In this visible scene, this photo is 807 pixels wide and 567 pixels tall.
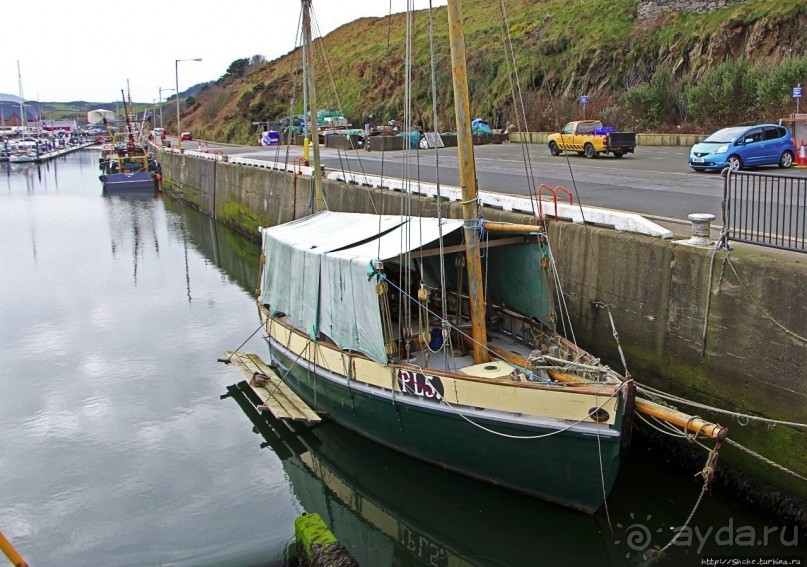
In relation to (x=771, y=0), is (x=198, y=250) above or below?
below

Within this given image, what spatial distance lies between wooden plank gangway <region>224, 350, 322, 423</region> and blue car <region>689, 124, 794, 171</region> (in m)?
15.0

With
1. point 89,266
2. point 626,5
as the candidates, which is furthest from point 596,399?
point 626,5

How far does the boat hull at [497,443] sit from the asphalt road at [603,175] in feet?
12.4

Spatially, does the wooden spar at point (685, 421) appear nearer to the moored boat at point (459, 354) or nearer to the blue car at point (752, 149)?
the moored boat at point (459, 354)

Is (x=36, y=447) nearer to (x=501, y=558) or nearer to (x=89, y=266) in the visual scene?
(x=501, y=558)

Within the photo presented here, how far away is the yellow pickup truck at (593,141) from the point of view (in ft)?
99.2

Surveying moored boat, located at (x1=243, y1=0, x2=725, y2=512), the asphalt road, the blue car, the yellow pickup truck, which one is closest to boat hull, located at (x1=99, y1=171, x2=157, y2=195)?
the asphalt road

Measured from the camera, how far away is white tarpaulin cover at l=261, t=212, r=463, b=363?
12.2 m

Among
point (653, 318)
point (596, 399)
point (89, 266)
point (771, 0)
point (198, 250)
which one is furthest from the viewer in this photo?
point (771, 0)

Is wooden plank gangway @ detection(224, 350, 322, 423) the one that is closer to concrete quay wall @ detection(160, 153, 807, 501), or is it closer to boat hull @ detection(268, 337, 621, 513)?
boat hull @ detection(268, 337, 621, 513)

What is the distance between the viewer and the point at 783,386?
33.5 ft

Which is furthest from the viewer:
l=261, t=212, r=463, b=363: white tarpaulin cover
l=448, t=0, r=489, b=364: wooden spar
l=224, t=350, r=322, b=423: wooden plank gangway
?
l=224, t=350, r=322, b=423: wooden plank gangway

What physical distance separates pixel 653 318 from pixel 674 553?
147 inches

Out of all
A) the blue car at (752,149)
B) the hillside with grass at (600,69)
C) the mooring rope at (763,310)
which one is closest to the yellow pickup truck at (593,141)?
the hillside with grass at (600,69)
